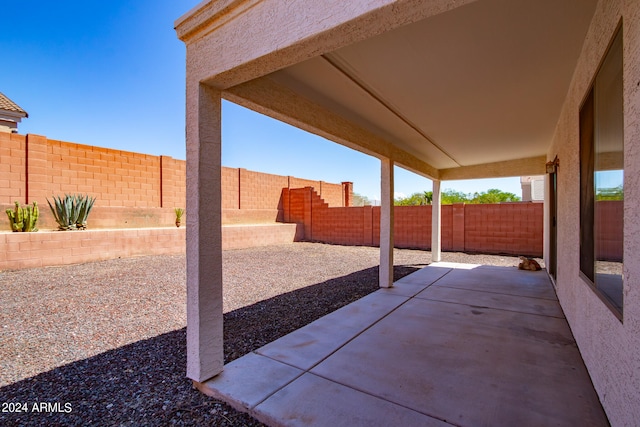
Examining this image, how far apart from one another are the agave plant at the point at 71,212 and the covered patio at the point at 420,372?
8.50m

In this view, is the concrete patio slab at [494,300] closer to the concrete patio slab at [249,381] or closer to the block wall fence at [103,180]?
the concrete patio slab at [249,381]

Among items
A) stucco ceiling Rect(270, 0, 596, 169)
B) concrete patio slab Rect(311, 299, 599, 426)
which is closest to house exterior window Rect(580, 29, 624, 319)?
stucco ceiling Rect(270, 0, 596, 169)

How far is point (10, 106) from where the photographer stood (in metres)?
11.5

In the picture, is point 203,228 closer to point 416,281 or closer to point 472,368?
point 472,368

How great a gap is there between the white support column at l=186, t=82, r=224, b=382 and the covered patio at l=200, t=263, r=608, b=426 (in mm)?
310

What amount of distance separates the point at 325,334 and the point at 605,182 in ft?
9.50

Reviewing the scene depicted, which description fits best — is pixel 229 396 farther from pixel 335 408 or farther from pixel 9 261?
pixel 9 261

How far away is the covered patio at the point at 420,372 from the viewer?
205cm

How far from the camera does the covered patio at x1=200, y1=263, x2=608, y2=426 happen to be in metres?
2.05

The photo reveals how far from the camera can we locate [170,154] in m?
12.2

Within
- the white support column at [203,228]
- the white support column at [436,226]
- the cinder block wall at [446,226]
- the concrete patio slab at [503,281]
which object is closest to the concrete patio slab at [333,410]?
the white support column at [203,228]

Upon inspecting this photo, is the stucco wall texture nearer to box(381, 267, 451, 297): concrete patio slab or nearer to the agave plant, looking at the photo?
box(381, 267, 451, 297): concrete patio slab

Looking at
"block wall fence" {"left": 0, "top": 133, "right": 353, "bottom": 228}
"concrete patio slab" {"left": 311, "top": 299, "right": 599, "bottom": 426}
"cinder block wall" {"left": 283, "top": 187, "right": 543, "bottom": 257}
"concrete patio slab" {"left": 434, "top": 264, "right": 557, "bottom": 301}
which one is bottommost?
→ "concrete patio slab" {"left": 434, "top": 264, "right": 557, "bottom": 301}

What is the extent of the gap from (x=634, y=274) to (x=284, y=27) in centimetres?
233
